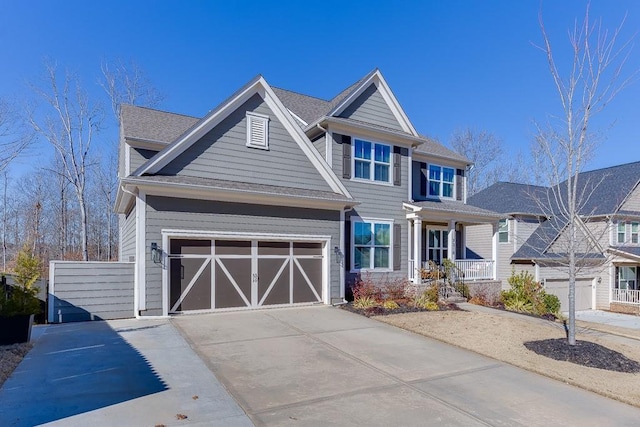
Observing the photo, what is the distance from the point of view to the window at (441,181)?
16.8 m

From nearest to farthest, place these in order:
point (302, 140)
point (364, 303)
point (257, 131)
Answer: point (257, 131) < point (364, 303) < point (302, 140)

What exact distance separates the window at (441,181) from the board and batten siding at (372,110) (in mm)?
3011

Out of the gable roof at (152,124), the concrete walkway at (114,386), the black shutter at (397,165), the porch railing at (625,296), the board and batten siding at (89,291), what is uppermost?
the gable roof at (152,124)

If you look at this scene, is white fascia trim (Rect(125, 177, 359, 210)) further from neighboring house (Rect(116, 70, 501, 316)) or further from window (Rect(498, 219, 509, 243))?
window (Rect(498, 219, 509, 243))

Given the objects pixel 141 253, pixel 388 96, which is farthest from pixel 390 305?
pixel 388 96

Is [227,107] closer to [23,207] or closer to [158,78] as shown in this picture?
[158,78]

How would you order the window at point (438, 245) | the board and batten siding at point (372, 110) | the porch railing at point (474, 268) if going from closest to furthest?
the board and batten siding at point (372, 110) → the porch railing at point (474, 268) → the window at point (438, 245)

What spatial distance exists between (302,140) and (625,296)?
21881 millimetres

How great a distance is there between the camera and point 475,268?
16.4m

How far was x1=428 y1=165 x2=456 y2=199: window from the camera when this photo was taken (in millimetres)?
16781

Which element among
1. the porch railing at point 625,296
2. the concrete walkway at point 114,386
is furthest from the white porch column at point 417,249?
the porch railing at point 625,296

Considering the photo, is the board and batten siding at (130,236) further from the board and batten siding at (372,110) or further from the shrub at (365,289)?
the board and batten siding at (372,110)

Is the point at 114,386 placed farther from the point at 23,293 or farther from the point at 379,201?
the point at 379,201

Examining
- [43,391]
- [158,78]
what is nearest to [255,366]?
[43,391]
